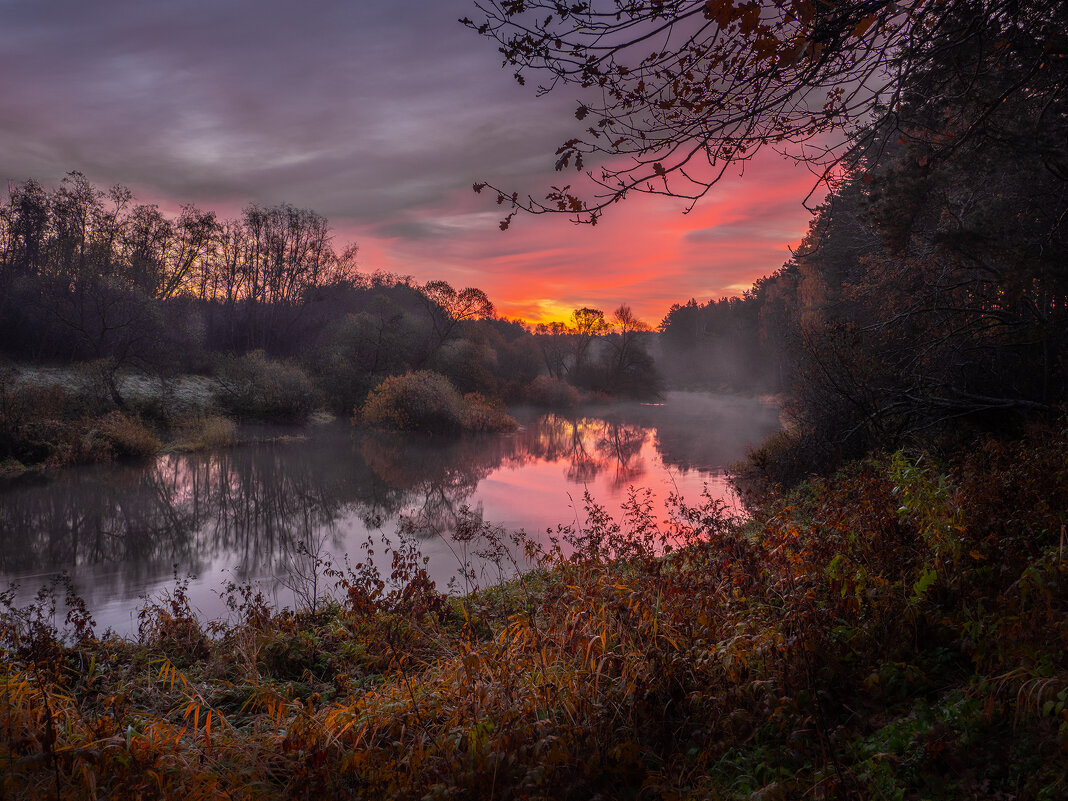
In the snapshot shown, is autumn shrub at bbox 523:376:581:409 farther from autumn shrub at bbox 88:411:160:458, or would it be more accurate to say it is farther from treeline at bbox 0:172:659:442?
autumn shrub at bbox 88:411:160:458

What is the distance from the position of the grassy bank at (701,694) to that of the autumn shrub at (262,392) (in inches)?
879

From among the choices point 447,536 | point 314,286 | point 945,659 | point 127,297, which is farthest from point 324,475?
point 314,286

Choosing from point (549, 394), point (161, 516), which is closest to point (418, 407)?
point (161, 516)

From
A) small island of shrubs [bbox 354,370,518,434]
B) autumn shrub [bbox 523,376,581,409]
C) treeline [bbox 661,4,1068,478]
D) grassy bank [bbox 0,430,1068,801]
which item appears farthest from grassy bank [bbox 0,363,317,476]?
treeline [bbox 661,4,1068,478]

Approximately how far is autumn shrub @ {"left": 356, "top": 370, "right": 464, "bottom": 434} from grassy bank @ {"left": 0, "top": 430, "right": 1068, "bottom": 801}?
877 inches

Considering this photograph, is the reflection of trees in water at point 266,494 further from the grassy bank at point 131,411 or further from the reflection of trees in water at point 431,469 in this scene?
the grassy bank at point 131,411

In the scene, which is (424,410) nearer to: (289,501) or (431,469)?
(431,469)

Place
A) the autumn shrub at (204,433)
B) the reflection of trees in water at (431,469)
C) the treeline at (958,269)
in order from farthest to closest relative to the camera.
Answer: the autumn shrub at (204,433), the reflection of trees in water at (431,469), the treeline at (958,269)

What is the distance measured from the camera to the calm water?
945 centimetres

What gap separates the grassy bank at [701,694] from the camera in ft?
9.20

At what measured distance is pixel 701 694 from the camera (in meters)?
3.54

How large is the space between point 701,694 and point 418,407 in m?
25.3

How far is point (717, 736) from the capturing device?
3.38 m

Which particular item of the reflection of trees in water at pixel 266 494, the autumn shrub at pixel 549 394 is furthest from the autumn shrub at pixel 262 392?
the autumn shrub at pixel 549 394
